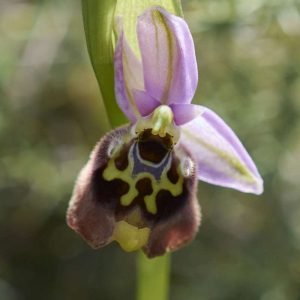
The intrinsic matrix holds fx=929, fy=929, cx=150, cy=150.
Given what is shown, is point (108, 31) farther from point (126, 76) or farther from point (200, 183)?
point (200, 183)

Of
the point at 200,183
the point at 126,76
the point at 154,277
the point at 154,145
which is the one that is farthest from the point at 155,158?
the point at 200,183

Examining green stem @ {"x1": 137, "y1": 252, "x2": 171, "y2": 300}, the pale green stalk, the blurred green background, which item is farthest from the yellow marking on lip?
the blurred green background

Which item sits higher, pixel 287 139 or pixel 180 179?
pixel 180 179

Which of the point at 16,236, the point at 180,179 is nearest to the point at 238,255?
the point at 16,236

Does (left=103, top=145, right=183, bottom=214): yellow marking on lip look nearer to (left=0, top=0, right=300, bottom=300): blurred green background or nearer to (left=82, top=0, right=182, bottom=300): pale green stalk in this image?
(left=82, top=0, right=182, bottom=300): pale green stalk

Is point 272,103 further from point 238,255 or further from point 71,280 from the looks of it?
point 71,280

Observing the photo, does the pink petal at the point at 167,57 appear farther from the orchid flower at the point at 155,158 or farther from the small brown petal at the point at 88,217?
the small brown petal at the point at 88,217
